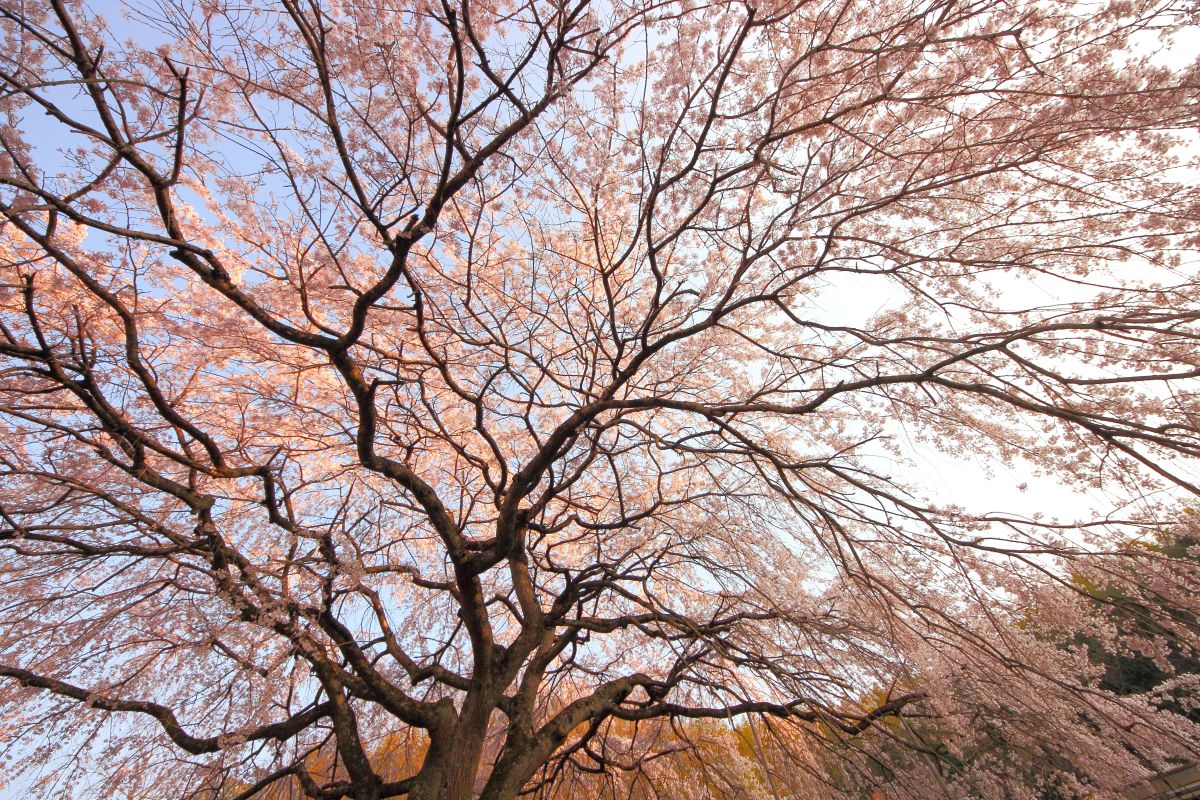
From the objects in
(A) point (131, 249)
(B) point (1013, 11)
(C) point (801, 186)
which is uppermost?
(A) point (131, 249)

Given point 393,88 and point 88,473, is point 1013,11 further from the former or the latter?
point 88,473

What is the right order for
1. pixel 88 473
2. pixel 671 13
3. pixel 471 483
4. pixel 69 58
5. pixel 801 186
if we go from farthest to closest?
pixel 471 483 < pixel 88 473 < pixel 801 186 < pixel 671 13 < pixel 69 58

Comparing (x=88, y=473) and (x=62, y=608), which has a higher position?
(x=88, y=473)

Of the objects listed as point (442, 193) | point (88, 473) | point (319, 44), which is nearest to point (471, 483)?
point (88, 473)

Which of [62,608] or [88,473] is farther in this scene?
[88,473]

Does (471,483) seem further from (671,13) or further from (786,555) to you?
(671,13)

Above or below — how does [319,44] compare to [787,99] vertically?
above

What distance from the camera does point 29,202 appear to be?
2.81 metres

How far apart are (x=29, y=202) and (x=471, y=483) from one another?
13.8 ft

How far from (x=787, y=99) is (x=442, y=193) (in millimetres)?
2436

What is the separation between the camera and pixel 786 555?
4.88m

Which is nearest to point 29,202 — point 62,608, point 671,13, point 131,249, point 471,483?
point 131,249

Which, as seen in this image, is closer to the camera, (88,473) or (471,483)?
(88,473)

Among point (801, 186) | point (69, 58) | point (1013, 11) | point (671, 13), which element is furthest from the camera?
point (801, 186)
